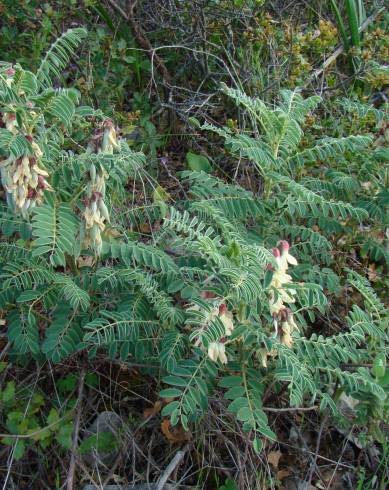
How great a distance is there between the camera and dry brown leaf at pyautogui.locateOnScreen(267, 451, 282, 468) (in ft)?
8.20

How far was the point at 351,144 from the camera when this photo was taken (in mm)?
2740

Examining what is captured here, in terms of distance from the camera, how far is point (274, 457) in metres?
2.52

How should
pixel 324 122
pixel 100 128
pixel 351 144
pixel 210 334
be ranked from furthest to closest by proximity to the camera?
pixel 324 122, pixel 351 144, pixel 100 128, pixel 210 334

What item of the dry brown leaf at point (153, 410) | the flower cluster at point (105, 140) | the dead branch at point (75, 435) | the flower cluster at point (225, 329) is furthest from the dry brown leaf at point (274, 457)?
the flower cluster at point (105, 140)

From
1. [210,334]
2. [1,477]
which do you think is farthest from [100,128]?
[1,477]

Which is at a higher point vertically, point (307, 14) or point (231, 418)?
point (307, 14)

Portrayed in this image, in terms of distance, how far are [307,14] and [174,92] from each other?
111cm

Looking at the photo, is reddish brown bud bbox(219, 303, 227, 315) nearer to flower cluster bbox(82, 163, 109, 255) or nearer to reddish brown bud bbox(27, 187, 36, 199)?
flower cluster bbox(82, 163, 109, 255)

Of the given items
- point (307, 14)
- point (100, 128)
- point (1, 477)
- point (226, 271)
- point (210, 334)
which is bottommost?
point (1, 477)

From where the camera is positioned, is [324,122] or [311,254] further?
[324,122]

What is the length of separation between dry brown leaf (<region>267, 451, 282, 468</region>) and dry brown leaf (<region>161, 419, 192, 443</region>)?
1.05 feet

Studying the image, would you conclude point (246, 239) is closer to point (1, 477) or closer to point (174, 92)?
point (1, 477)

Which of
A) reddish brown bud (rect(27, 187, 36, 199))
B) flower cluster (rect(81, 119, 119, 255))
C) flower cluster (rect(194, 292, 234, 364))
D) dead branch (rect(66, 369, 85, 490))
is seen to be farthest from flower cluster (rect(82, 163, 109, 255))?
dead branch (rect(66, 369, 85, 490))

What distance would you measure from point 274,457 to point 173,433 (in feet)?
1.28
